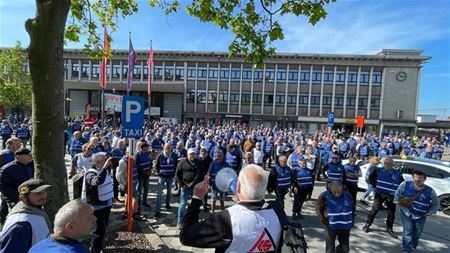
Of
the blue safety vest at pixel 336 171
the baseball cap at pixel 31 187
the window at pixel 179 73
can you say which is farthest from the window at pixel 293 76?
the baseball cap at pixel 31 187

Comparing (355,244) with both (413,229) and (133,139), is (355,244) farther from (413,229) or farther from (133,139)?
(133,139)

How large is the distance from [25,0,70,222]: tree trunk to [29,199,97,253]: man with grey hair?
211 centimetres

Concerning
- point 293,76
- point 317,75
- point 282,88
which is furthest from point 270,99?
point 317,75

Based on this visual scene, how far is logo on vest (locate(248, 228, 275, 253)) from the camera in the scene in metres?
2.19

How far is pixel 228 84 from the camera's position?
156ft

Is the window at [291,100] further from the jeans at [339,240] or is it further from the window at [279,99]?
the jeans at [339,240]

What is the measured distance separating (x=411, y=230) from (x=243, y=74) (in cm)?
4289

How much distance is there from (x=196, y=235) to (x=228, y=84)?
45.9 metres

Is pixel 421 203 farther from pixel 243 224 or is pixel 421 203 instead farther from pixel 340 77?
pixel 340 77

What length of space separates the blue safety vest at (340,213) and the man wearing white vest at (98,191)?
3739 millimetres

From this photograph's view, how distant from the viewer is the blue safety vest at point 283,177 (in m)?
7.50

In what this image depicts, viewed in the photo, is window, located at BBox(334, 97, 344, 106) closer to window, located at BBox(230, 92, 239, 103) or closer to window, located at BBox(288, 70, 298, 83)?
window, located at BBox(288, 70, 298, 83)

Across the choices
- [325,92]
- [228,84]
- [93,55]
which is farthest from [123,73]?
[93,55]

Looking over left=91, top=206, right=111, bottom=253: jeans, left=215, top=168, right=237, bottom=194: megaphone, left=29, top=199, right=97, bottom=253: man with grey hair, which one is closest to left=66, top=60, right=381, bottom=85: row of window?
left=91, top=206, right=111, bottom=253: jeans
